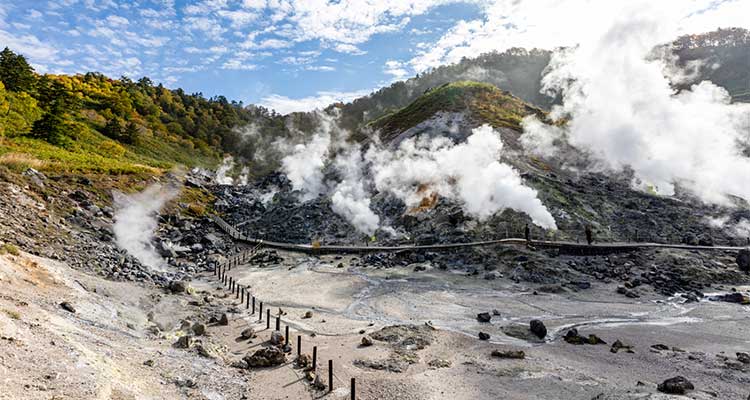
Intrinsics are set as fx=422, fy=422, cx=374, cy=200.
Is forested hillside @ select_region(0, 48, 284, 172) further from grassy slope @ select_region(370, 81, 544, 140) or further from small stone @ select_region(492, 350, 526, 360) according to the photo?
grassy slope @ select_region(370, 81, 544, 140)

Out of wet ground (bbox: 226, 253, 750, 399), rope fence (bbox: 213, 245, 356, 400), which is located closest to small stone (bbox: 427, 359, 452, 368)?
wet ground (bbox: 226, 253, 750, 399)

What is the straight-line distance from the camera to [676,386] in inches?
503

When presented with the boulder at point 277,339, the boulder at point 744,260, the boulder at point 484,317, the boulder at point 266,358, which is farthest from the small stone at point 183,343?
the boulder at point 744,260

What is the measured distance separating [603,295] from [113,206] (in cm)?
4085

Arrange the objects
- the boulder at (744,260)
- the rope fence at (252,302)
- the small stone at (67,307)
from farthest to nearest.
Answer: the boulder at (744,260), the small stone at (67,307), the rope fence at (252,302)

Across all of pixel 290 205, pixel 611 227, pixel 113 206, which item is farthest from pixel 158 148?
pixel 611 227

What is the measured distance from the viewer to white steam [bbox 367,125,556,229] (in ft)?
131

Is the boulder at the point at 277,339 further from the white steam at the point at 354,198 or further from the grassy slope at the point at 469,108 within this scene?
the grassy slope at the point at 469,108

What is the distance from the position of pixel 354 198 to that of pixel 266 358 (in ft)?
121

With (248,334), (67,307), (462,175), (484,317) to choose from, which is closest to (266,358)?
(248,334)

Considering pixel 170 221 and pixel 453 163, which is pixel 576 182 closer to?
pixel 453 163

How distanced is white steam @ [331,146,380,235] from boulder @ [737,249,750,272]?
3008cm

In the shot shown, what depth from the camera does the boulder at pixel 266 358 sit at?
48.4ft

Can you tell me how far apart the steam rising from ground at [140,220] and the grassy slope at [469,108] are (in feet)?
119
